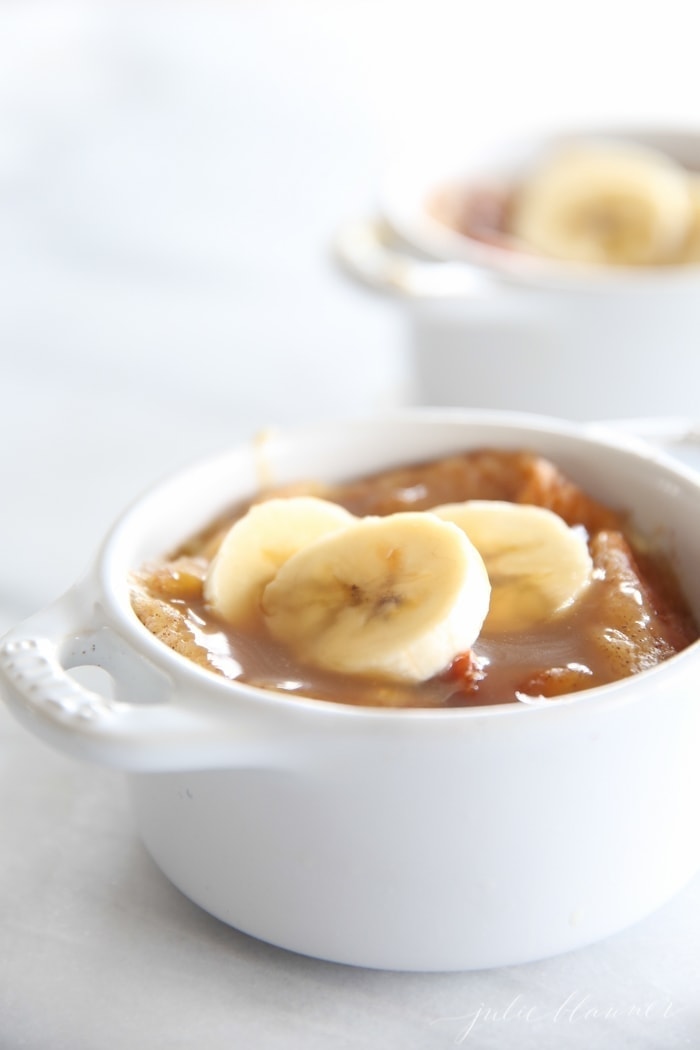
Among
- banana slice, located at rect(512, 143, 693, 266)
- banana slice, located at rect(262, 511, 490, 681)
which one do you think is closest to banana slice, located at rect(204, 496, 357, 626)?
banana slice, located at rect(262, 511, 490, 681)

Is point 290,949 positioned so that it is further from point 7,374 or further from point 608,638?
point 7,374

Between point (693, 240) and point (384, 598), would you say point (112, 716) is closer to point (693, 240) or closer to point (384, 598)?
point (384, 598)

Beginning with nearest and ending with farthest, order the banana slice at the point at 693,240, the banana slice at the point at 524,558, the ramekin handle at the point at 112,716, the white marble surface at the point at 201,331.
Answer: the ramekin handle at the point at 112,716
the white marble surface at the point at 201,331
the banana slice at the point at 524,558
the banana slice at the point at 693,240

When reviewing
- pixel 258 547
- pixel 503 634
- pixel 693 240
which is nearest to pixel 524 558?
pixel 503 634

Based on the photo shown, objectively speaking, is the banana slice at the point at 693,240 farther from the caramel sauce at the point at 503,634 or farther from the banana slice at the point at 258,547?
the banana slice at the point at 258,547

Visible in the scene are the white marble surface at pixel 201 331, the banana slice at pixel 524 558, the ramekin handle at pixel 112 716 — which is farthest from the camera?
the banana slice at pixel 524 558

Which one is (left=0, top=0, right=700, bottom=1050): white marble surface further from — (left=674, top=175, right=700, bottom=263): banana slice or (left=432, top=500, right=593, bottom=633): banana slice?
(left=674, top=175, right=700, bottom=263): banana slice

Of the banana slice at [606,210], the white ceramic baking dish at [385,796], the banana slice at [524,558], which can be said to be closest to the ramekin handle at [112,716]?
the white ceramic baking dish at [385,796]
